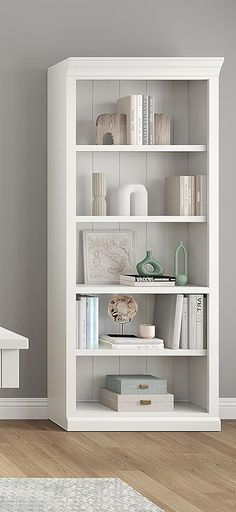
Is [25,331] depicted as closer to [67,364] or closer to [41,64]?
[67,364]

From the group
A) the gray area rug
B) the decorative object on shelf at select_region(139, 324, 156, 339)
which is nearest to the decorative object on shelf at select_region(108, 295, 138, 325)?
the decorative object on shelf at select_region(139, 324, 156, 339)

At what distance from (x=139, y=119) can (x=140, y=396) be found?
1.52 m

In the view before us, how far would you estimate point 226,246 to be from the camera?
232 inches

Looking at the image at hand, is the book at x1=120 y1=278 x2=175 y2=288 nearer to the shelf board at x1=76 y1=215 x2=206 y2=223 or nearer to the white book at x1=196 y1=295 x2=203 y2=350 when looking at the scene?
the white book at x1=196 y1=295 x2=203 y2=350

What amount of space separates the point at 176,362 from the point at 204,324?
16.9 inches

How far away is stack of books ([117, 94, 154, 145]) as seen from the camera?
17.9 feet

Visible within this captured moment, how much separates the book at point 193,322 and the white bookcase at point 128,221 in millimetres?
65

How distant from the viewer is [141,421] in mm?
5422

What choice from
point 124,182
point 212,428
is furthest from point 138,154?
point 212,428

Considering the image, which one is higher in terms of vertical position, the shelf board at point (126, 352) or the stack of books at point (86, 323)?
the stack of books at point (86, 323)

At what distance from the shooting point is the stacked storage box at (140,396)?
5.46 metres

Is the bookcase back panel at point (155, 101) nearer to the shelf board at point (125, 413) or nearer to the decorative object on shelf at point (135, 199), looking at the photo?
the decorative object on shelf at point (135, 199)

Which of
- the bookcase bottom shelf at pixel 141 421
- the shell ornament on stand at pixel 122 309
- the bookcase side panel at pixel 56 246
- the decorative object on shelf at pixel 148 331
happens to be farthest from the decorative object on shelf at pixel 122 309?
the bookcase bottom shelf at pixel 141 421

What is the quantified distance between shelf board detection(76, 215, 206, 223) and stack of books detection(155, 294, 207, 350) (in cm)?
42
